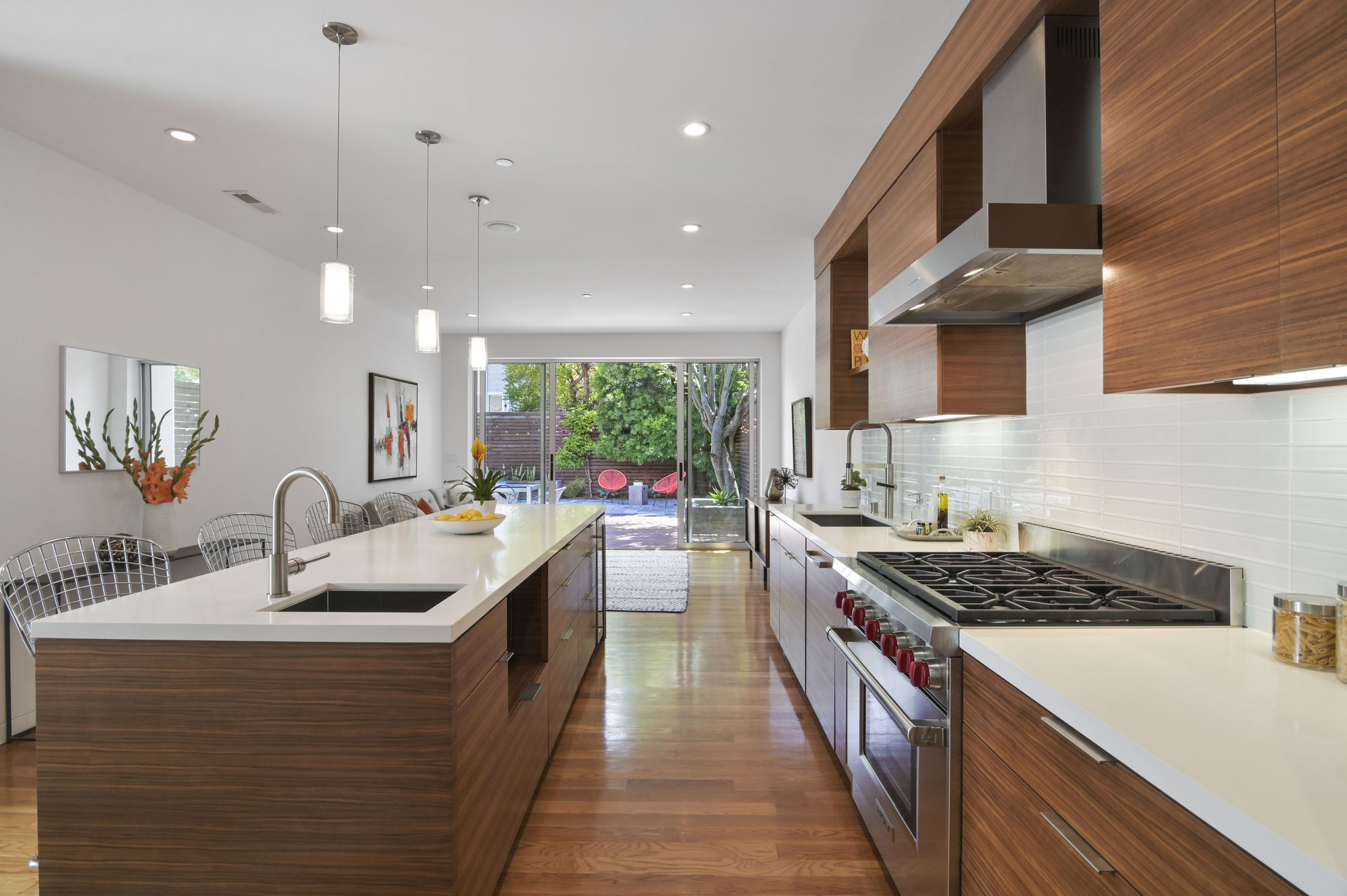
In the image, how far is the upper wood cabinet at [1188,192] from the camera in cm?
99

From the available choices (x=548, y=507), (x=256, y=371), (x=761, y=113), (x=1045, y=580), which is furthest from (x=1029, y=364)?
(x=256, y=371)

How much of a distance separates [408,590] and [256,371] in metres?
3.48

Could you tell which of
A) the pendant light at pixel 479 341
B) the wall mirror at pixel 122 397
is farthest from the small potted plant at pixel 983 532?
the wall mirror at pixel 122 397

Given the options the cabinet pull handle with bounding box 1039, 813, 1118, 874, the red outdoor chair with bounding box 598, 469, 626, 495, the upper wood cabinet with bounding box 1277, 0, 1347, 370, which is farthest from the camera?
the red outdoor chair with bounding box 598, 469, 626, 495

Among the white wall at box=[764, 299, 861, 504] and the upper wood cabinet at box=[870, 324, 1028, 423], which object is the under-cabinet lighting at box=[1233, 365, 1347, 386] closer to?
the upper wood cabinet at box=[870, 324, 1028, 423]

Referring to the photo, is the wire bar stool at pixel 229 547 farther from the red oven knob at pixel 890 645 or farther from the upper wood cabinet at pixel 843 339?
the upper wood cabinet at pixel 843 339

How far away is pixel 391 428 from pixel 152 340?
300cm

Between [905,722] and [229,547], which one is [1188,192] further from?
[229,547]

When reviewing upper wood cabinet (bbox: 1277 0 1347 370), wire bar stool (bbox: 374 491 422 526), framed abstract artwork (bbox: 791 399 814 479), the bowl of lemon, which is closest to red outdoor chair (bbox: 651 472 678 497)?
framed abstract artwork (bbox: 791 399 814 479)

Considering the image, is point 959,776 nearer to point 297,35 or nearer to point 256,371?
point 297,35

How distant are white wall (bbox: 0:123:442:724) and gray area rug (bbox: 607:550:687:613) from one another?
8.16 feet

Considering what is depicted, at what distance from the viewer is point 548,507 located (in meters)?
4.61

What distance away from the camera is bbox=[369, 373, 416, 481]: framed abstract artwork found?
624 cm

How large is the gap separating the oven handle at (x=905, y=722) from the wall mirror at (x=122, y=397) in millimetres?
3600
